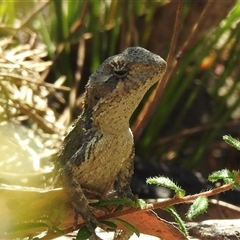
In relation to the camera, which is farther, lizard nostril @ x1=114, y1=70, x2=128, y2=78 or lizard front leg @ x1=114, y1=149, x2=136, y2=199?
lizard front leg @ x1=114, y1=149, x2=136, y2=199

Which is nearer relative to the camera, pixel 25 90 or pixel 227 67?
pixel 25 90

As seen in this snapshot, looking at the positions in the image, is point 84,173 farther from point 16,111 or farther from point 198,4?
point 198,4

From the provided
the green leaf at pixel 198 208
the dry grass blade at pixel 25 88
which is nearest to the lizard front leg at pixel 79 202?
the green leaf at pixel 198 208

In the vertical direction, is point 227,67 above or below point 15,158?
above

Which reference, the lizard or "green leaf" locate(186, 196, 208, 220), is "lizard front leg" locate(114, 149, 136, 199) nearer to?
the lizard

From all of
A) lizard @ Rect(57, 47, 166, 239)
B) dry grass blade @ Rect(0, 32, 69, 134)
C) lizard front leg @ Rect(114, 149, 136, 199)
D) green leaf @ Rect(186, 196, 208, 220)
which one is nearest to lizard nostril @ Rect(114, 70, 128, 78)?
lizard @ Rect(57, 47, 166, 239)

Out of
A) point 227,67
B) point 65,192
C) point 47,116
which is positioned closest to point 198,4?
point 227,67

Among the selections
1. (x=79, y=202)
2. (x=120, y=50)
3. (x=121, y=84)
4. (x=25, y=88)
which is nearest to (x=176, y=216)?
(x=79, y=202)
